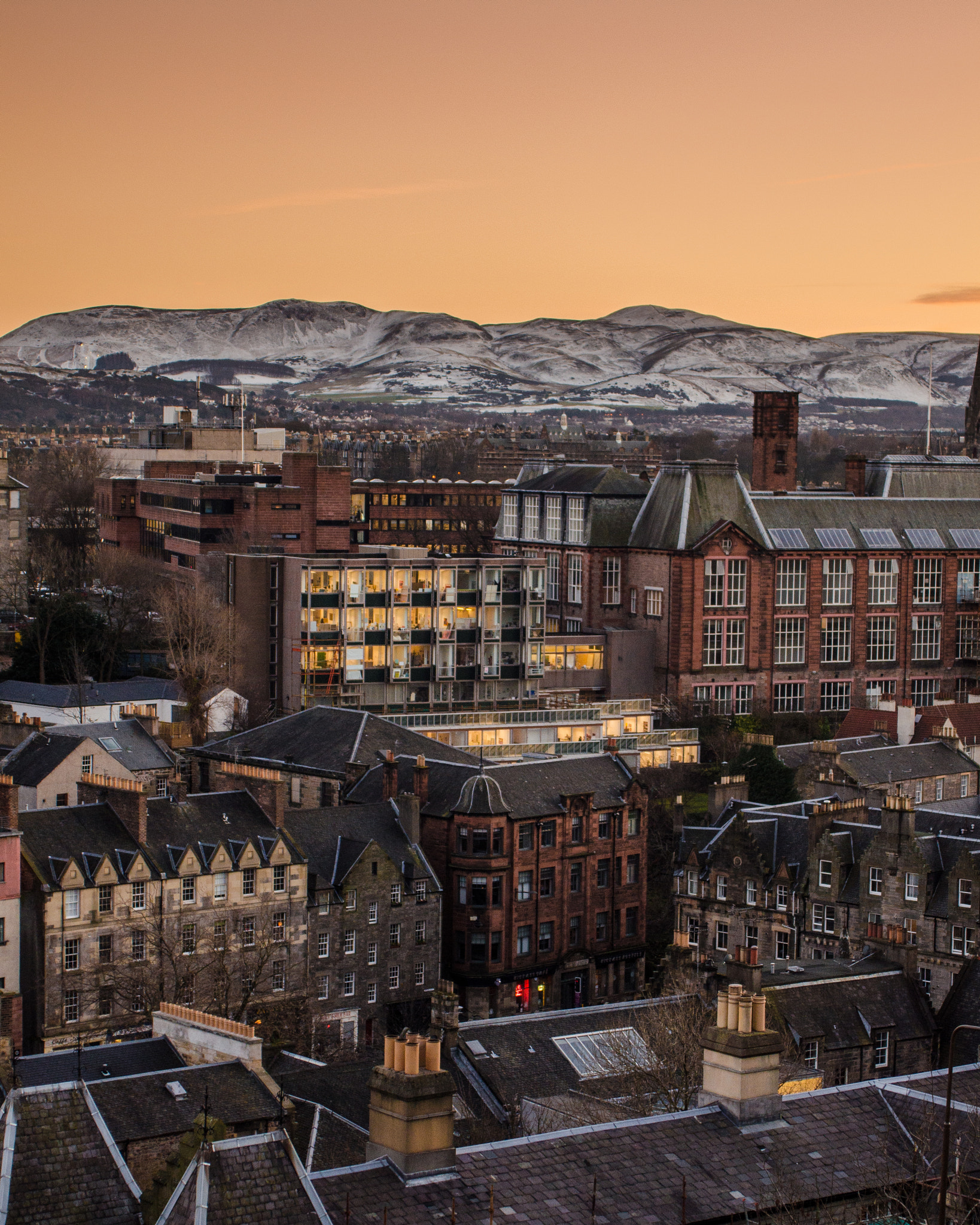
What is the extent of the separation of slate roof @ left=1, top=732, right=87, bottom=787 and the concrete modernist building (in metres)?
63.5

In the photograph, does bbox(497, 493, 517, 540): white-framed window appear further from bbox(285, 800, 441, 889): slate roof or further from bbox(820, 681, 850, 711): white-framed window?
bbox(285, 800, 441, 889): slate roof

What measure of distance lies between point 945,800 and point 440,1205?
78.8 meters

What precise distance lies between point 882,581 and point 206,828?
9513cm

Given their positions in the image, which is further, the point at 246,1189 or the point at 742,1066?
the point at 742,1066

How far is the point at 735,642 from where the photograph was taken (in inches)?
6860

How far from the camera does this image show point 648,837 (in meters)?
126

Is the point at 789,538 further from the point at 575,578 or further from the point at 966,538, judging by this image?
the point at 966,538

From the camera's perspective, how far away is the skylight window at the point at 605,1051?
78500mm

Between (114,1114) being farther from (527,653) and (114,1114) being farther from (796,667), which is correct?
(796,667)

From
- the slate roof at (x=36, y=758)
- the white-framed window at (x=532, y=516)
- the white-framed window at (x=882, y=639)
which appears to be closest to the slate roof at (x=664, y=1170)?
the slate roof at (x=36, y=758)

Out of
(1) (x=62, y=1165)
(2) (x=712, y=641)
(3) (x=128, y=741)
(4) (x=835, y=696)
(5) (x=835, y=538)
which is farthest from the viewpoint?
(4) (x=835, y=696)

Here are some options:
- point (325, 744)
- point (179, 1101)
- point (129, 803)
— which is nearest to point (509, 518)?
point (325, 744)

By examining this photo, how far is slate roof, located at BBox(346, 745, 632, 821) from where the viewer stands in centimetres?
10919

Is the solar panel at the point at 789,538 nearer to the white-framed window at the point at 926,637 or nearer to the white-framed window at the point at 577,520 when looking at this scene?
the white-framed window at the point at 926,637
